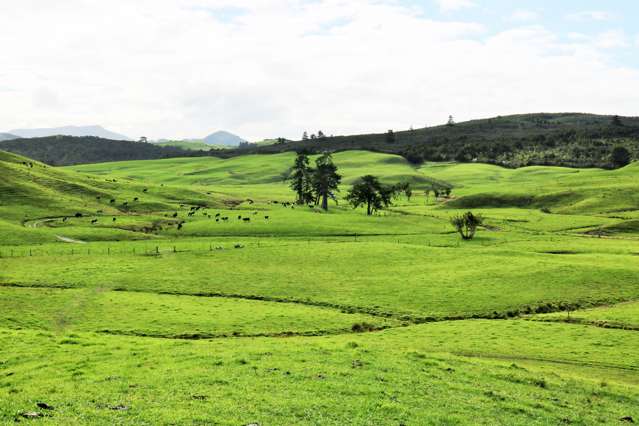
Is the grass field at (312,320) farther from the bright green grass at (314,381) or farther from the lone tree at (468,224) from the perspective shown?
the lone tree at (468,224)

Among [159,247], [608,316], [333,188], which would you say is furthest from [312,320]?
[333,188]

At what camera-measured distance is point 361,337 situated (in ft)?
142

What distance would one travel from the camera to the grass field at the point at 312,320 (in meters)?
25.9

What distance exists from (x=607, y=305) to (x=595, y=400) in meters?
29.7

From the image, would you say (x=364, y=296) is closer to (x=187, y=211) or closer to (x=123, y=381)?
(x=123, y=381)

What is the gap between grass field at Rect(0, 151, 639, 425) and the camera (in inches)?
1021

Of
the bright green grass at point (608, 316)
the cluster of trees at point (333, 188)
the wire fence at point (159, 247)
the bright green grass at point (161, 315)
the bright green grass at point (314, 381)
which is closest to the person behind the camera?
the bright green grass at point (314, 381)

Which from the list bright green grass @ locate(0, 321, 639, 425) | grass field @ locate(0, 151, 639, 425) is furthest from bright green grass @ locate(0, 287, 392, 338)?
bright green grass @ locate(0, 321, 639, 425)

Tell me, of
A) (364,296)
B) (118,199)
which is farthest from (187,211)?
(364,296)

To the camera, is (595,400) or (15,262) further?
(15,262)

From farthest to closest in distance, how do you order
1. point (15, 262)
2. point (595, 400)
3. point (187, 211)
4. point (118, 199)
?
1. point (118, 199)
2. point (187, 211)
3. point (15, 262)
4. point (595, 400)

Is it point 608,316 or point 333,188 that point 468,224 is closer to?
point 608,316

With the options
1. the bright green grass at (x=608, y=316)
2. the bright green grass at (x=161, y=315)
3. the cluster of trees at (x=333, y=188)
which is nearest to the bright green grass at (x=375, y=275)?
the bright green grass at (x=608, y=316)

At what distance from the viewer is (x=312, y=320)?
48156 mm
